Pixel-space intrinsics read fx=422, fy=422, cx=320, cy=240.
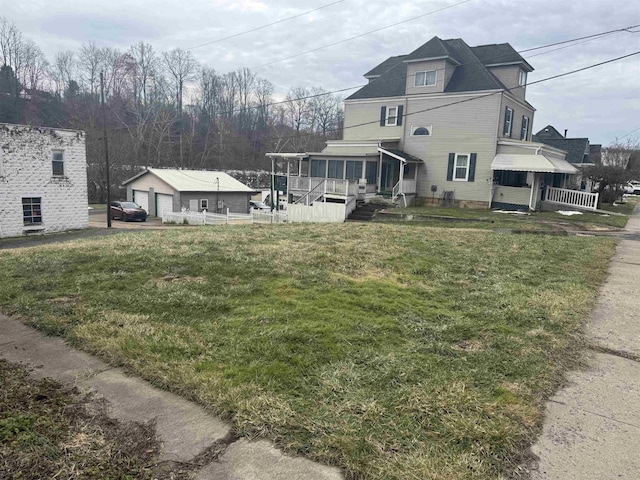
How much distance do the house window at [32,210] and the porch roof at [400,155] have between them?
1827 cm

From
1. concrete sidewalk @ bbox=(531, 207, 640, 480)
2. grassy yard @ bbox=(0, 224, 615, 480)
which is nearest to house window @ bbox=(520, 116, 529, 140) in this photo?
grassy yard @ bbox=(0, 224, 615, 480)

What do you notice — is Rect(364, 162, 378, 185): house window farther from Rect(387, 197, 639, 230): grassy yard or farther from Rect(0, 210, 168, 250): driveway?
Rect(0, 210, 168, 250): driveway

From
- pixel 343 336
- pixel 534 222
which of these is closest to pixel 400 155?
→ pixel 534 222

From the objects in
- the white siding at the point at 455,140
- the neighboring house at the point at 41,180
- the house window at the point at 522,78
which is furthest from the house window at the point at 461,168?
the neighboring house at the point at 41,180

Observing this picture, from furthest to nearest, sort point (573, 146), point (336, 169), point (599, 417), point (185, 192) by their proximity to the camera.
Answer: point (573, 146) < point (185, 192) < point (336, 169) < point (599, 417)

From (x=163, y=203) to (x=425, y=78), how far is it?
23103 millimetres

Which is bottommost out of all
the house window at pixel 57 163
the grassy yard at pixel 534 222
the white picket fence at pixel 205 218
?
the white picket fence at pixel 205 218

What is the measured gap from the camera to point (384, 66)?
98.4 ft

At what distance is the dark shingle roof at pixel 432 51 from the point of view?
952 inches

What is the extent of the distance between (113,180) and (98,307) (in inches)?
1858

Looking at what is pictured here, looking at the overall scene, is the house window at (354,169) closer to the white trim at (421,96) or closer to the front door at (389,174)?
the front door at (389,174)

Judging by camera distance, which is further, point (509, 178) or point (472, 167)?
point (509, 178)

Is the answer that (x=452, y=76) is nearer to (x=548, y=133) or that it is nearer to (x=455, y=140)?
(x=455, y=140)

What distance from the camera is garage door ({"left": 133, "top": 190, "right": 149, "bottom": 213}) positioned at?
37334 millimetres
